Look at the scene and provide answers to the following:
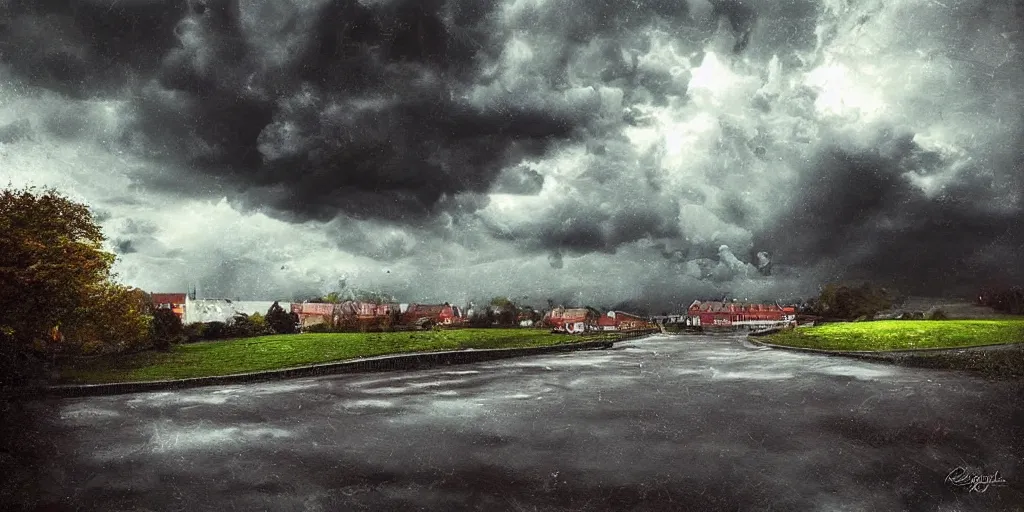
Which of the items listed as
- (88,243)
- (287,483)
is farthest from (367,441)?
(88,243)

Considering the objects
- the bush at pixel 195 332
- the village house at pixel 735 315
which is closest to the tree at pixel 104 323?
the bush at pixel 195 332

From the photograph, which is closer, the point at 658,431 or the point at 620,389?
the point at 658,431

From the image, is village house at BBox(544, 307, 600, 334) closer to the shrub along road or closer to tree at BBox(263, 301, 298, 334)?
tree at BBox(263, 301, 298, 334)

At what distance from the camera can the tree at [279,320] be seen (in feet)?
133

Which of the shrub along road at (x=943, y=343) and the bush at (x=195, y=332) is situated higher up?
the bush at (x=195, y=332)

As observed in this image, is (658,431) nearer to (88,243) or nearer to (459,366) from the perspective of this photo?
(459,366)

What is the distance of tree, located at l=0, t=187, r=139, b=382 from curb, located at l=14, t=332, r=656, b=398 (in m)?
1.43

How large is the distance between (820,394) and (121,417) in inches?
605

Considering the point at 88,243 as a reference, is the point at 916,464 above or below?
below

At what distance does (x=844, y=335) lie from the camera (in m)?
28.8

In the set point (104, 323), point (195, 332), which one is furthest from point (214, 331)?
point (104, 323)

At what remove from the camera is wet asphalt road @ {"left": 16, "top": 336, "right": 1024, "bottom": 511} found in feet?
19.8

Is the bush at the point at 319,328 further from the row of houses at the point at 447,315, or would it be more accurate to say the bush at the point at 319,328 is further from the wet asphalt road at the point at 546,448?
the wet asphalt road at the point at 546,448

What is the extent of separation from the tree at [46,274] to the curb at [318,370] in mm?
1429
